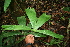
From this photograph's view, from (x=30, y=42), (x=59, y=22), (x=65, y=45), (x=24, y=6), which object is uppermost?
(x=24, y=6)

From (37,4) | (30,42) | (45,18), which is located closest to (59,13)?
(37,4)

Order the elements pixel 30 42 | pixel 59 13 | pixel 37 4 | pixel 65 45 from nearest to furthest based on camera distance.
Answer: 1. pixel 30 42
2. pixel 65 45
3. pixel 59 13
4. pixel 37 4

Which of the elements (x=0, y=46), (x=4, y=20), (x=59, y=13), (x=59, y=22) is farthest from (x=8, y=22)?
(x=0, y=46)

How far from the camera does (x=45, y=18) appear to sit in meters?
0.96

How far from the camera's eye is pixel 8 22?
9.15 ft

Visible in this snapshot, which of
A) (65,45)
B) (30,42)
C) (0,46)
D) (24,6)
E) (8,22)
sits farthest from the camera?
(8,22)

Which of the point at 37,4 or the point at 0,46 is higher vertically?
the point at 37,4

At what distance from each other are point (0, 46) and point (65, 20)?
2229 millimetres

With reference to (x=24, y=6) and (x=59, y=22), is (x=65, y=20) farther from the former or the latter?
(x=24, y=6)

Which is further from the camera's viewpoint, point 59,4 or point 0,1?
point 59,4

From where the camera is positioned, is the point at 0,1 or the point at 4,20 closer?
the point at 0,1

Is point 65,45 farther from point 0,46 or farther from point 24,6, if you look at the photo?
point 0,46

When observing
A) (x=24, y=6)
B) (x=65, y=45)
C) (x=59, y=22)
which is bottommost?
(x=65, y=45)

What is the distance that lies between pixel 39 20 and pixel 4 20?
203cm
